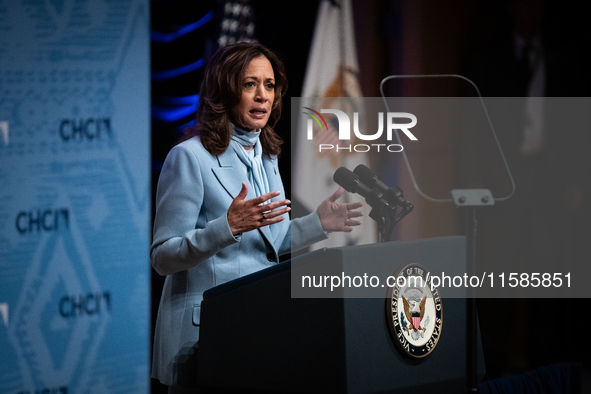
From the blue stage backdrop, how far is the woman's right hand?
5.38 feet

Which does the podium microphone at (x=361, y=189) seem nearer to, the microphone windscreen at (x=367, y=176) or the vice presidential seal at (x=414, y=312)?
the microphone windscreen at (x=367, y=176)

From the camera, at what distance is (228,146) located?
158 cm

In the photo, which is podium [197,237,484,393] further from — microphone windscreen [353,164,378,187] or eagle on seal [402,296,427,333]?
microphone windscreen [353,164,378,187]

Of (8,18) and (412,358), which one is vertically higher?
(8,18)

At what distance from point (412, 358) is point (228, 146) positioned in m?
0.77

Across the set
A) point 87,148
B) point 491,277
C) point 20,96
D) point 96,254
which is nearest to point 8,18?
point 20,96

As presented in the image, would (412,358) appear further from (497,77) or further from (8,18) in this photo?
(497,77)

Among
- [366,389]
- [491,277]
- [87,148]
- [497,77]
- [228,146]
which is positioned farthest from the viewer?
[491,277]

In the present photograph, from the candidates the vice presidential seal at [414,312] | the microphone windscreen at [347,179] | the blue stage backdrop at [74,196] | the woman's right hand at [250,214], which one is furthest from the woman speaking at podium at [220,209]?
the blue stage backdrop at [74,196]

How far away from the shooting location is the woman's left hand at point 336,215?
1512mm

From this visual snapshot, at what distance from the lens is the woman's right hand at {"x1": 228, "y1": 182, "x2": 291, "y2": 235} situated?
124 centimetres

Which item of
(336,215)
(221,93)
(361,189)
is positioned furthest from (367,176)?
(221,93)

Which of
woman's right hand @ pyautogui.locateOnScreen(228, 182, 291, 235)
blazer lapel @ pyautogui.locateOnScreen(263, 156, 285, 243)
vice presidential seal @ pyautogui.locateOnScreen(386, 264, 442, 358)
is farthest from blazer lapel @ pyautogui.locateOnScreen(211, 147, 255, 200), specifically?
vice presidential seal @ pyautogui.locateOnScreen(386, 264, 442, 358)

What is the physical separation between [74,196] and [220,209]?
1441 mm
